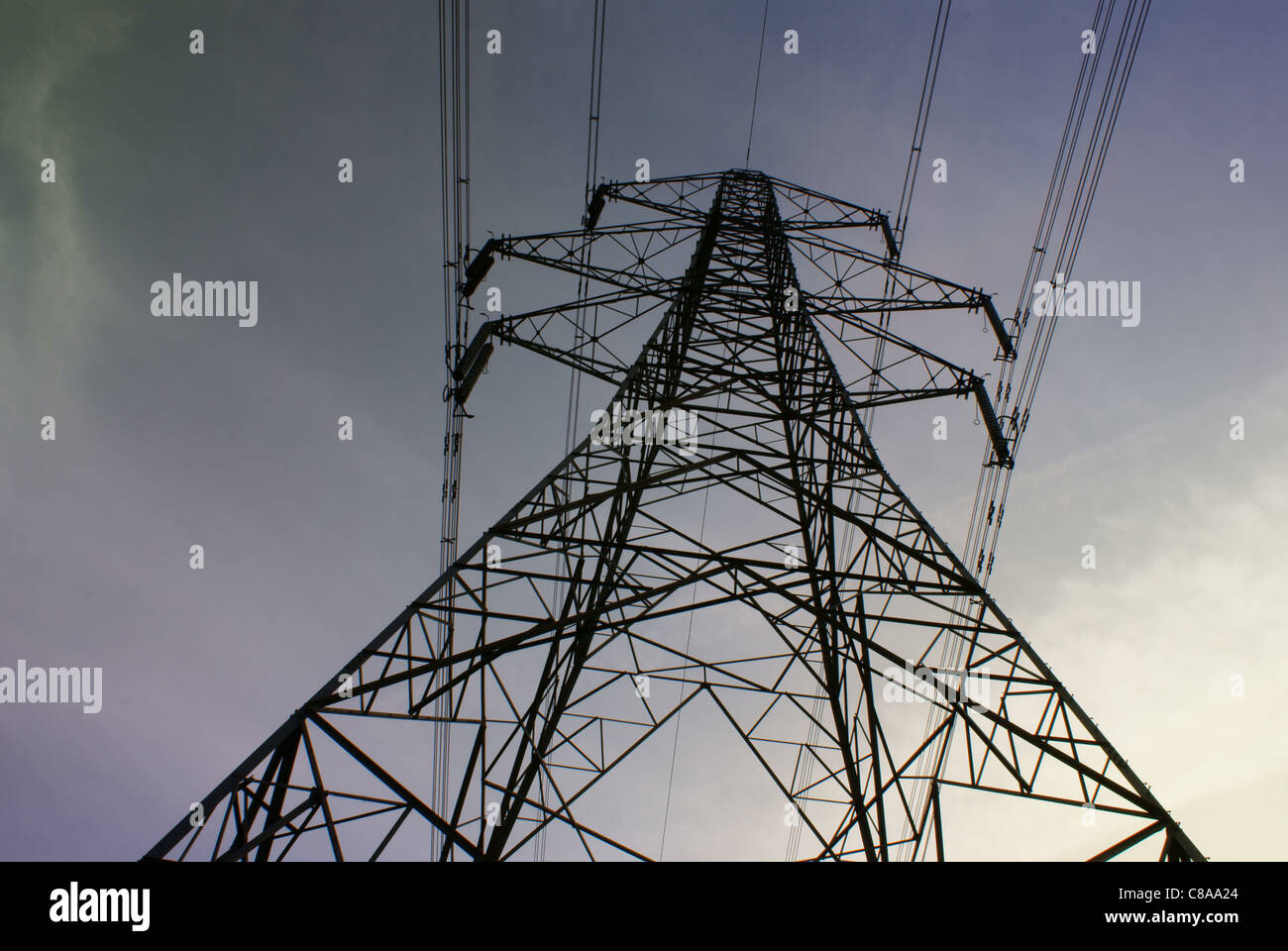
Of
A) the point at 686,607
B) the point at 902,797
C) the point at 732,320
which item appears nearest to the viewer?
the point at 902,797

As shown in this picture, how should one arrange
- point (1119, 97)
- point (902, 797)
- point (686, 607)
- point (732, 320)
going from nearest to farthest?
1. point (902, 797)
2. point (686, 607)
3. point (1119, 97)
4. point (732, 320)

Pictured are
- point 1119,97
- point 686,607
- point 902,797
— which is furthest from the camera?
point 1119,97

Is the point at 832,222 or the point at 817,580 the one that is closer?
the point at 817,580
